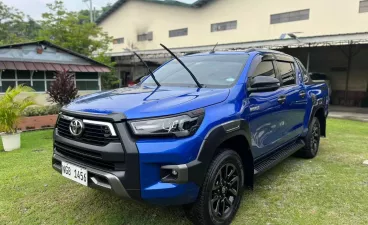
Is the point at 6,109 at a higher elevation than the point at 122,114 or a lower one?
lower

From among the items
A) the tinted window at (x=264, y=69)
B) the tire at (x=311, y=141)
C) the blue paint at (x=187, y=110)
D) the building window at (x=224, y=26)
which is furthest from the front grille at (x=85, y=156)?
the building window at (x=224, y=26)

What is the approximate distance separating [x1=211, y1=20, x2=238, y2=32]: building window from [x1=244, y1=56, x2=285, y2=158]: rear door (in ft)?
70.4

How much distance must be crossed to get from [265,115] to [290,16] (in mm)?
20068

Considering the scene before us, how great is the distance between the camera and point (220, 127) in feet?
8.07

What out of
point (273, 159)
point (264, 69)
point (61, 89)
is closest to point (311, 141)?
point (273, 159)

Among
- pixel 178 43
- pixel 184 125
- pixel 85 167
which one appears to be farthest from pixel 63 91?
pixel 178 43

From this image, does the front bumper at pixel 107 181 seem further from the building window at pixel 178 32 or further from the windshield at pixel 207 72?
the building window at pixel 178 32

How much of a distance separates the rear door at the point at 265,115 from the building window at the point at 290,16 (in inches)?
737

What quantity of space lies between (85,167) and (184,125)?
37.8 inches

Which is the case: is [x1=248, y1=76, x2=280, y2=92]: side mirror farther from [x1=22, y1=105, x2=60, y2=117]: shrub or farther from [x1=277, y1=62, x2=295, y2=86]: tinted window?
[x1=22, y1=105, x2=60, y2=117]: shrub

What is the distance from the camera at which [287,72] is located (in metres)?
4.20

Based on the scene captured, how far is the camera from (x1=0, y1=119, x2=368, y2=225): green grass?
2875 mm

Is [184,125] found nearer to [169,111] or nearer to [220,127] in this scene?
[169,111]

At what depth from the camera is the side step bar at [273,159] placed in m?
3.18
